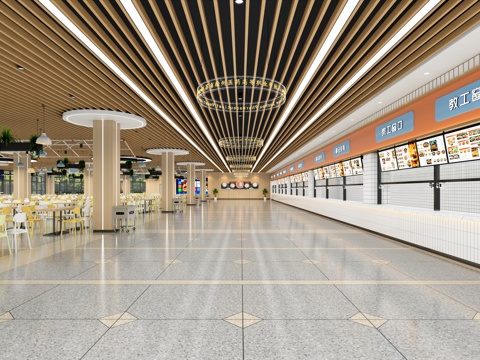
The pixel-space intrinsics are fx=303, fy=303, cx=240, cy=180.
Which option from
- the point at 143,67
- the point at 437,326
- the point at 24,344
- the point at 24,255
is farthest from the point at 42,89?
the point at 437,326

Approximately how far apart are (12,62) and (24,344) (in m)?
4.80

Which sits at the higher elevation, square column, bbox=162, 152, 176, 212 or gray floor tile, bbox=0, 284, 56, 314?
square column, bbox=162, 152, 176, 212

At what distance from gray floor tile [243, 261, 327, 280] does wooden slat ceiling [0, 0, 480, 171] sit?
3.30 m

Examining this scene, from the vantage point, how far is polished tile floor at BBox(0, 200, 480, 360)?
2289 millimetres

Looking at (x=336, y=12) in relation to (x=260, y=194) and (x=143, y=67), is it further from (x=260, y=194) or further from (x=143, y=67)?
(x=260, y=194)

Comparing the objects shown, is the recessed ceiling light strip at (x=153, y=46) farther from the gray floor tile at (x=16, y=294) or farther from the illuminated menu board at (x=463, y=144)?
the illuminated menu board at (x=463, y=144)

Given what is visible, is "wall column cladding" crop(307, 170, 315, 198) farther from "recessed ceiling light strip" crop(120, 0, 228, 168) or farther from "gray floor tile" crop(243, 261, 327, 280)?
"gray floor tile" crop(243, 261, 327, 280)

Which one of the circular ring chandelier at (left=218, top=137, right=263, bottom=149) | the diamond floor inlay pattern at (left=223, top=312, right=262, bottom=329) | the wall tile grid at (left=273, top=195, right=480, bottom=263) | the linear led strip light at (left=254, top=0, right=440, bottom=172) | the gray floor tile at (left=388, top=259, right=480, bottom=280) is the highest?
the linear led strip light at (left=254, top=0, right=440, bottom=172)

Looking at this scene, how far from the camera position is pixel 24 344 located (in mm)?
2346

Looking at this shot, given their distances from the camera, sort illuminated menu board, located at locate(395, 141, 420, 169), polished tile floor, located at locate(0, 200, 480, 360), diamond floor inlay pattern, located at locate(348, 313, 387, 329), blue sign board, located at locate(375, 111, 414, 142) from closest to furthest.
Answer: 1. polished tile floor, located at locate(0, 200, 480, 360)
2. diamond floor inlay pattern, located at locate(348, 313, 387, 329)
3. blue sign board, located at locate(375, 111, 414, 142)
4. illuminated menu board, located at locate(395, 141, 420, 169)

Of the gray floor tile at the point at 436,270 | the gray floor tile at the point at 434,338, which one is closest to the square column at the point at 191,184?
the gray floor tile at the point at 436,270

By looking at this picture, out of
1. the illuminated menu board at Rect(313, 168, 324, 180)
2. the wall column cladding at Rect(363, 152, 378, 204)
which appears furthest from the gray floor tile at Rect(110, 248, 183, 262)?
the illuminated menu board at Rect(313, 168, 324, 180)

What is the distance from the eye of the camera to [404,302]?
125 inches

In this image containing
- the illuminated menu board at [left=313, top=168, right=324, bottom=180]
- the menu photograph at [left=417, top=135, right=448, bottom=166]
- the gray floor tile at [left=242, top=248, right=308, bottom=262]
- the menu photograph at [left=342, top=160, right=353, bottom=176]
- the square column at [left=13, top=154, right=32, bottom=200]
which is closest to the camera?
the gray floor tile at [left=242, top=248, right=308, bottom=262]
